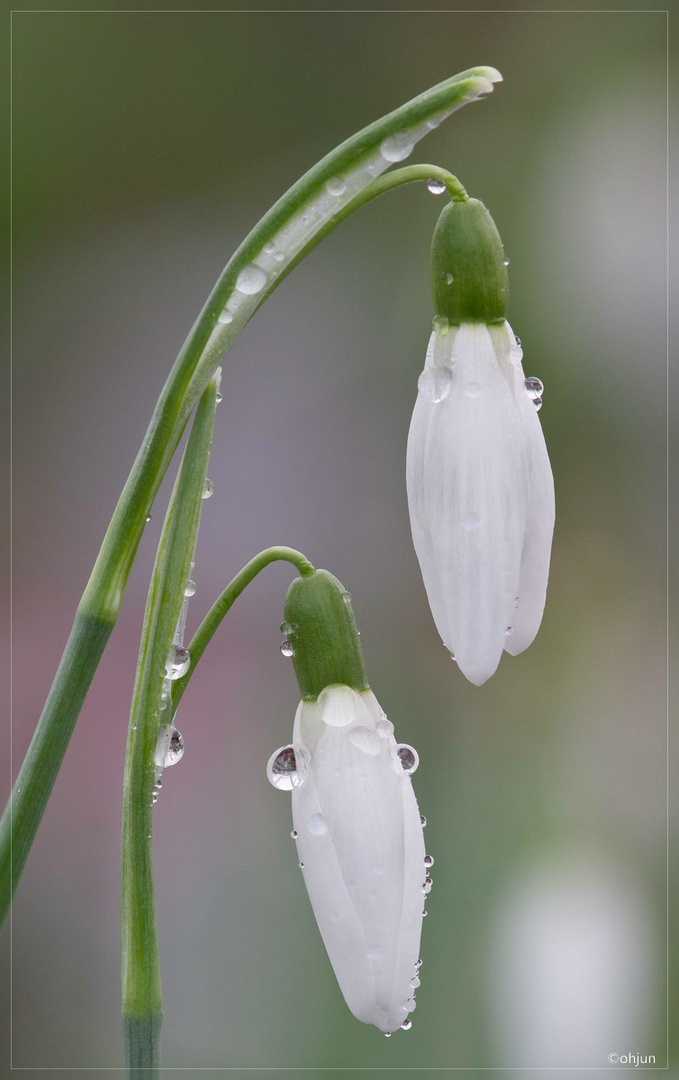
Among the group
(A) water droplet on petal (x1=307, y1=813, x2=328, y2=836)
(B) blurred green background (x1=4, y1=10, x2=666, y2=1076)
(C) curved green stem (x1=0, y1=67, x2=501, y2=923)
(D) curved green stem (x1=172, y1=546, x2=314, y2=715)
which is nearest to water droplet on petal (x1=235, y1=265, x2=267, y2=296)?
(C) curved green stem (x1=0, y1=67, x2=501, y2=923)

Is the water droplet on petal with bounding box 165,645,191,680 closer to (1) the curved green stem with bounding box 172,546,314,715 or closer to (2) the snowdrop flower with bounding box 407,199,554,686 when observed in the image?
(1) the curved green stem with bounding box 172,546,314,715

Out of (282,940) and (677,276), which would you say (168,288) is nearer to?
(677,276)

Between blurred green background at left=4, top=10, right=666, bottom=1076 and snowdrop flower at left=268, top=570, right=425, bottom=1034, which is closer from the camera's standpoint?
snowdrop flower at left=268, top=570, right=425, bottom=1034

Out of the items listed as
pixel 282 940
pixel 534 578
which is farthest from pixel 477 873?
pixel 534 578

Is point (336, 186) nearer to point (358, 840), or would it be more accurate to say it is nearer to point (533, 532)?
point (533, 532)

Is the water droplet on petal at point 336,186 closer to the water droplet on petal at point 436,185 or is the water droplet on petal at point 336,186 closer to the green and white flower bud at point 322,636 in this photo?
the water droplet on petal at point 436,185

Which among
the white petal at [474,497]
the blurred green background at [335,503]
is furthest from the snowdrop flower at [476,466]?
the blurred green background at [335,503]

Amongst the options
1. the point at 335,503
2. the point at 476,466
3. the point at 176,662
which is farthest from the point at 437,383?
the point at 335,503
